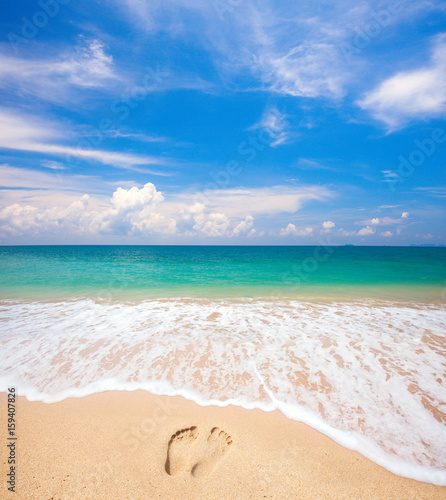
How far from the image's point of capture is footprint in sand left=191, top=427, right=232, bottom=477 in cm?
290

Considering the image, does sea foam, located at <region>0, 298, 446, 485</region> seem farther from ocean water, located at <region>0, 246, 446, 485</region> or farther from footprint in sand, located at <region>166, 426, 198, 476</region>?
footprint in sand, located at <region>166, 426, 198, 476</region>

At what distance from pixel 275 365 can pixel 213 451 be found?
260 centimetres

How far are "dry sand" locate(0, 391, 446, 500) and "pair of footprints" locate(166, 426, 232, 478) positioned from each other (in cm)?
1

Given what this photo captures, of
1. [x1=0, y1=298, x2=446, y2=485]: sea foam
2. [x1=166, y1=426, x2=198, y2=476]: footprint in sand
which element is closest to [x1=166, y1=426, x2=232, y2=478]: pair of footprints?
[x1=166, y1=426, x2=198, y2=476]: footprint in sand

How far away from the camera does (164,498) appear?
2.58 m

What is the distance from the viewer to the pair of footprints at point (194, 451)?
115 inches

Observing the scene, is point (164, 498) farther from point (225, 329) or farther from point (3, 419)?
point (225, 329)

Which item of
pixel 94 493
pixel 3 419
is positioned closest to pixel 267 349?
pixel 94 493

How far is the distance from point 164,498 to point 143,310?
25.2 ft

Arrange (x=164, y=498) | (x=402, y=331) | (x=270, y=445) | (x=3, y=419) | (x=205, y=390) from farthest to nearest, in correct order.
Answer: (x=402, y=331) < (x=205, y=390) < (x=3, y=419) < (x=270, y=445) < (x=164, y=498)

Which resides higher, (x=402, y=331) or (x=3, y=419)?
(x=402, y=331)

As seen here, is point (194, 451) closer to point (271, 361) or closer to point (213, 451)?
point (213, 451)

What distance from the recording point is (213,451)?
3189mm

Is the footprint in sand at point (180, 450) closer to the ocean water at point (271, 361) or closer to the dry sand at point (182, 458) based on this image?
the dry sand at point (182, 458)
